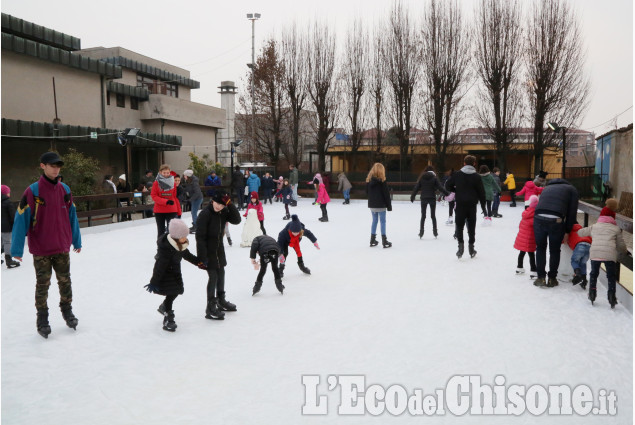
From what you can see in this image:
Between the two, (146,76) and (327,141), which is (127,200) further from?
(146,76)

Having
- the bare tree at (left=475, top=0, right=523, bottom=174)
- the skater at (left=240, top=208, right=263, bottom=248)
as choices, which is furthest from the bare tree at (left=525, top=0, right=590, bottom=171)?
the skater at (left=240, top=208, right=263, bottom=248)

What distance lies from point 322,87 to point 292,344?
25837mm

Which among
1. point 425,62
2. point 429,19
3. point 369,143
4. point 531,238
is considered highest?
point 429,19

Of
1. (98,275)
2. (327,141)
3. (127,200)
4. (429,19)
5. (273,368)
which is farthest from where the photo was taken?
(327,141)

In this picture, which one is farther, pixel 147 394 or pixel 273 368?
pixel 273 368

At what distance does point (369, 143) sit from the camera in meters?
30.5

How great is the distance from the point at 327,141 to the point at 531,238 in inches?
937

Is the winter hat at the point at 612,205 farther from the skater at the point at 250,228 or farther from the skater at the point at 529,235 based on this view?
the skater at the point at 250,228

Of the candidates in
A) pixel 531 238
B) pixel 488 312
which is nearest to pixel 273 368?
pixel 488 312

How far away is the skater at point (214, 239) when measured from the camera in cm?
492

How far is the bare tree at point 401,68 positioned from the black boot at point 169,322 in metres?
24.0

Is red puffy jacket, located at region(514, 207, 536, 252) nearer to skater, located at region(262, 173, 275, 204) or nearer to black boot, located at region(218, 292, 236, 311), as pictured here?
black boot, located at region(218, 292, 236, 311)

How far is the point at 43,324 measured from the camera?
459 centimetres

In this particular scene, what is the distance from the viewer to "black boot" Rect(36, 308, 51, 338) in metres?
4.53
